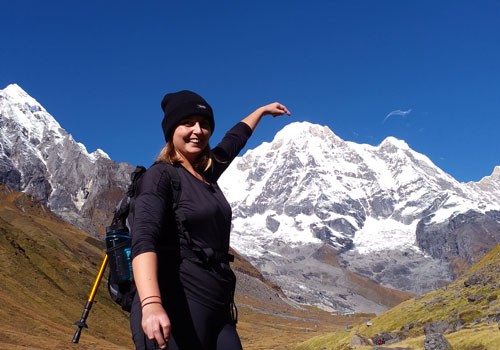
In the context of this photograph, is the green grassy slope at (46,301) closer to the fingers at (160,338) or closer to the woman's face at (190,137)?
the woman's face at (190,137)

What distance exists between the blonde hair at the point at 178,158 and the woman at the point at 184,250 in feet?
0.03

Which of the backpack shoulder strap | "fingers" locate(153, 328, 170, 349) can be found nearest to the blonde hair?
the backpack shoulder strap

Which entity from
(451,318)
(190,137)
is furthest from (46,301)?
(190,137)

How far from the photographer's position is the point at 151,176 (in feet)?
16.5

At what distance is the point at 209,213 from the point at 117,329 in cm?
8396

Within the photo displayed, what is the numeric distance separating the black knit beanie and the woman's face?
0.22 feet

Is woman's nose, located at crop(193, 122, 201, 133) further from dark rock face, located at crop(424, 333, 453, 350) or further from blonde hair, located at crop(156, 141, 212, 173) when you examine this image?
dark rock face, located at crop(424, 333, 453, 350)

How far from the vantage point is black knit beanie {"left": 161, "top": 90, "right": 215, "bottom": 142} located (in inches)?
216

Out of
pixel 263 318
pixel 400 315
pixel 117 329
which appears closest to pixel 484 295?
pixel 400 315

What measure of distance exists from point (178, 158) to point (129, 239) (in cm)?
93

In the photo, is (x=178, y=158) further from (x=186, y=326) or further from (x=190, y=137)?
(x=186, y=326)

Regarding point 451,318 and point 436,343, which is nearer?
point 436,343

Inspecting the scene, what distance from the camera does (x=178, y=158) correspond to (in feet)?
17.8

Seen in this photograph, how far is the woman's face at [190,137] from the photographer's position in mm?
5488
